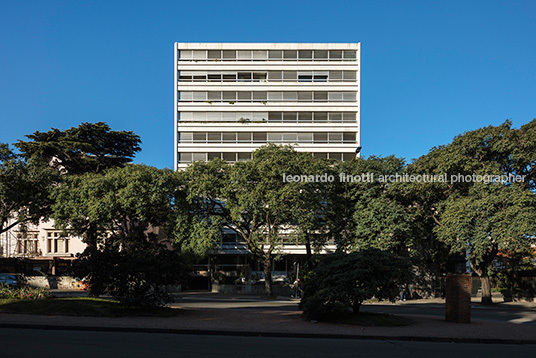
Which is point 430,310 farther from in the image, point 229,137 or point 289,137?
point 229,137

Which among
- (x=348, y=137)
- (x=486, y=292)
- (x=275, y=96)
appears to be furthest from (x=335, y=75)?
(x=486, y=292)

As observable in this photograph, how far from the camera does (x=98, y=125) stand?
158ft

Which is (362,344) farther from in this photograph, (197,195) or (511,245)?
(197,195)

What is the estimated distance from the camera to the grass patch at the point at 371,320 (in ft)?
56.1

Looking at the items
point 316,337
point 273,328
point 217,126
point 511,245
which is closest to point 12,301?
point 273,328

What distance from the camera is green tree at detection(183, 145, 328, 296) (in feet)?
112

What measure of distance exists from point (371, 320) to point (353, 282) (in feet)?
4.89

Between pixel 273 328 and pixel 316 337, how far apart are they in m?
1.71

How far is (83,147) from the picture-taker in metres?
46.8

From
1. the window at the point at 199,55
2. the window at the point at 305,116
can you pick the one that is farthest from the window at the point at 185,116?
the window at the point at 305,116

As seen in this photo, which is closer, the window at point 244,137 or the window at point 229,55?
the window at point 244,137

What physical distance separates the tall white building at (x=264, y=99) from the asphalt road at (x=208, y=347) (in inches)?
1560

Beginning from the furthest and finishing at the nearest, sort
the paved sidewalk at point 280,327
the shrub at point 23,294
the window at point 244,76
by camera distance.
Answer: the window at point 244,76, the shrub at point 23,294, the paved sidewalk at point 280,327

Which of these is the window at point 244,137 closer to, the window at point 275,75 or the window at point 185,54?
the window at point 275,75
